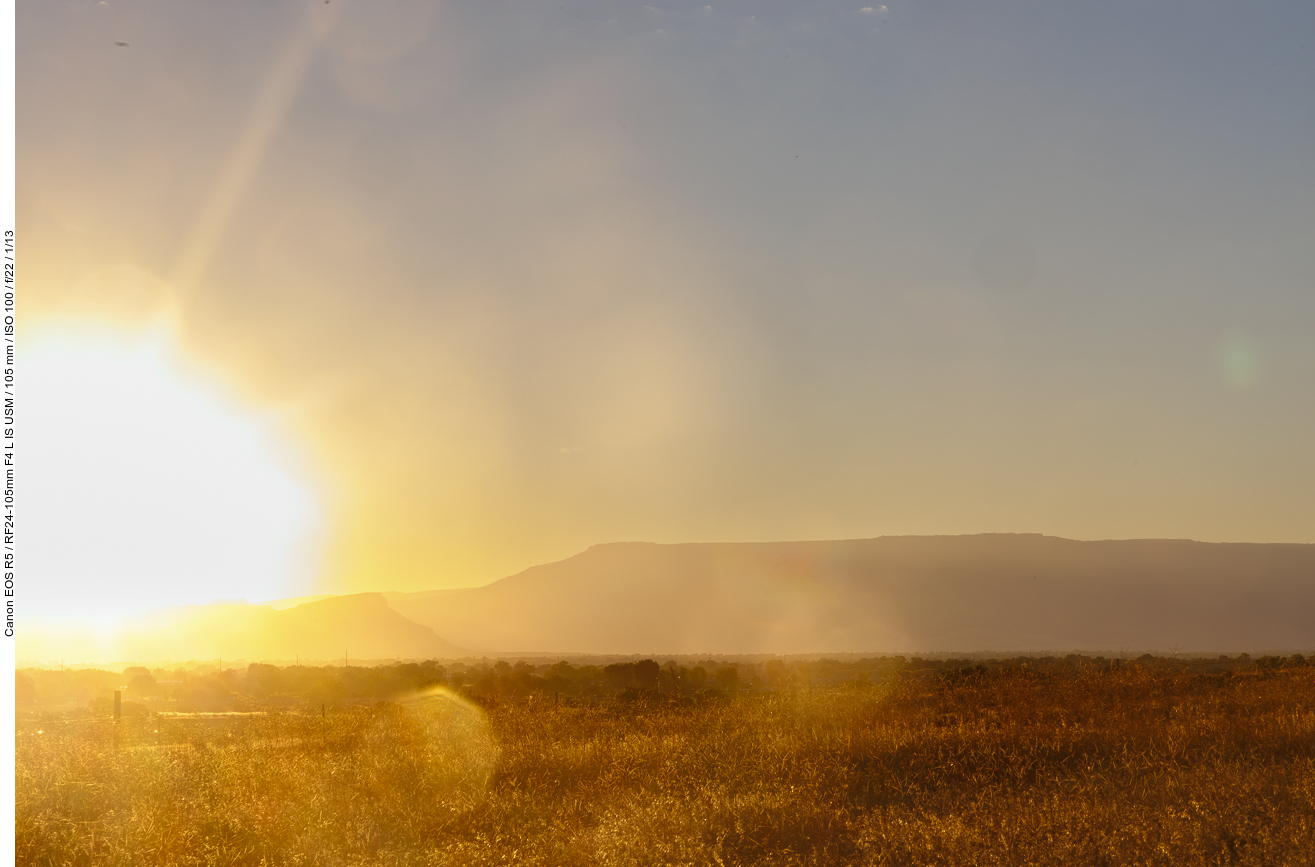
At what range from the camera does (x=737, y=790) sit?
9.53 metres

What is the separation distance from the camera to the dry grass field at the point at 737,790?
7.70m

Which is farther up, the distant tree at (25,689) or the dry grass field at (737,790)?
the dry grass field at (737,790)

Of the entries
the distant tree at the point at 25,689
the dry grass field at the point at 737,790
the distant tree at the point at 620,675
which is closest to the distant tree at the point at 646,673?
the distant tree at the point at 620,675

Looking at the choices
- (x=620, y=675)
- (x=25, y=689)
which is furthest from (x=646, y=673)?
(x=25, y=689)

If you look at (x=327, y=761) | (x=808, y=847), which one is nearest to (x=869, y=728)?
(x=808, y=847)

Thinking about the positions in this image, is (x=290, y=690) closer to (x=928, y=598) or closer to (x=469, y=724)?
(x=469, y=724)

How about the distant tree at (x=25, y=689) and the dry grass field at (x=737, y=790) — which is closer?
the dry grass field at (x=737, y=790)

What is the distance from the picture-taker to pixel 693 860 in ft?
24.6

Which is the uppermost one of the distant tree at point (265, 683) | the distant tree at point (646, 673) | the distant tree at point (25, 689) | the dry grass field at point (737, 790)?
the dry grass field at point (737, 790)

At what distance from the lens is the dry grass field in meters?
7.70

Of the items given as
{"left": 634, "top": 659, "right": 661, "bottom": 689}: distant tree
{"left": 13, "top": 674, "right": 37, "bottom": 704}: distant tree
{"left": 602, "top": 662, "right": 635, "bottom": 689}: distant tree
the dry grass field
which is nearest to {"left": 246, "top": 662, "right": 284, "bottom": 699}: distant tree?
{"left": 13, "top": 674, "right": 37, "bottom": 704}: distant tree

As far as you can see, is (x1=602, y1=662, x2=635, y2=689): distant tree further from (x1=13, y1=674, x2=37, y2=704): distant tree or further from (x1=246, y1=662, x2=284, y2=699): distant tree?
Result: (x1=13, y1=674, x2=37, y2=704): distant tree

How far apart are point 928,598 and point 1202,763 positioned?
198715 mm

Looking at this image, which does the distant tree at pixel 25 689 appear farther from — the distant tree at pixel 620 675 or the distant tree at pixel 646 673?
the distant tree at pixel 646 673
